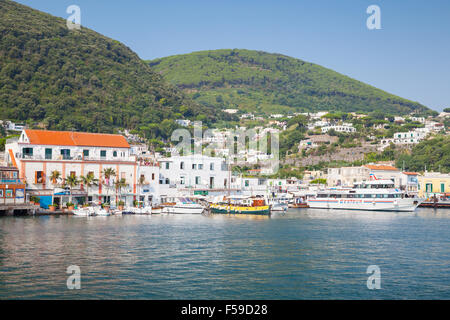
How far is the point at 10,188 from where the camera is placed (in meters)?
53.3

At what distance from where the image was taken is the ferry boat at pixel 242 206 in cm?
6358

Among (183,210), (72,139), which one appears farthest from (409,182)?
(72,139)

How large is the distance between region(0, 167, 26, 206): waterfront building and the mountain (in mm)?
55733

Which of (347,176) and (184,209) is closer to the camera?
(184,209)

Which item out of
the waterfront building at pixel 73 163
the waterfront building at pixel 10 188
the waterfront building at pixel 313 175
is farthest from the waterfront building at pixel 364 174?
the waterfront building at pixel 10 188

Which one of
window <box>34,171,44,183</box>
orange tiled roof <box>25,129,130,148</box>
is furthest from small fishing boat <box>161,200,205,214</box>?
window <box>34,171,44,183</box>

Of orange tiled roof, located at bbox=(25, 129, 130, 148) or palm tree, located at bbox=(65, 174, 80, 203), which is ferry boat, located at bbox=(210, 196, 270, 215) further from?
palm tree, located at bbox=(65, 174, 80, 203)

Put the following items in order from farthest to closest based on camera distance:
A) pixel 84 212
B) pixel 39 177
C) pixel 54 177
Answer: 1. pixel 54 177
2. pixel 39 177
3. pixel 84 212

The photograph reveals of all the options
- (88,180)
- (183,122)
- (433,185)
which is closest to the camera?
(88,180)

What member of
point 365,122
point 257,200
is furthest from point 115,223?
point 365,122

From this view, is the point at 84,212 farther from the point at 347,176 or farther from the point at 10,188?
the point at 347,176

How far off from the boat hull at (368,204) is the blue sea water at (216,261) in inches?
1258

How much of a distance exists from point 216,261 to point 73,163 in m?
37.3

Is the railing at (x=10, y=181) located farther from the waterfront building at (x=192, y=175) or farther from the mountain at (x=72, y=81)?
the mountain at (x=72, y=81)
